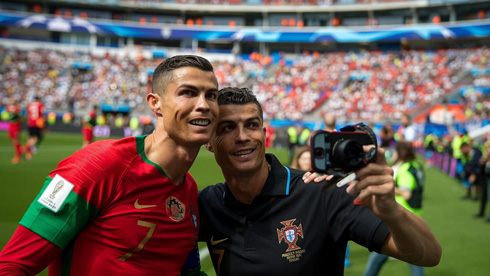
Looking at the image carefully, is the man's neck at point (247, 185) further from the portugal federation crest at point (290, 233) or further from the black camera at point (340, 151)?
the black camera at point (340, 151)

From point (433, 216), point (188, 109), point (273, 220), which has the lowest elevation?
point (433, 216)

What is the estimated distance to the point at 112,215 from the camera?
6.99 feet

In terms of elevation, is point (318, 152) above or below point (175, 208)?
above

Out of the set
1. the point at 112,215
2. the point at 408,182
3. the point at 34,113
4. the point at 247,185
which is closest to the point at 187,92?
the point at 247,185

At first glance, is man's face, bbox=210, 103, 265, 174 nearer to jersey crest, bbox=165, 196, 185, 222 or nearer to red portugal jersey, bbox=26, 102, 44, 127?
jersey crest, bbox=165, 196, 185, 222

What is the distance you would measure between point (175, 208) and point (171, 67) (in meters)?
0.89

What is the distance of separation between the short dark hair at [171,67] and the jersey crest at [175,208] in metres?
0.69

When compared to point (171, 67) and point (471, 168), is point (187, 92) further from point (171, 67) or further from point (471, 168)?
point (471, 168)

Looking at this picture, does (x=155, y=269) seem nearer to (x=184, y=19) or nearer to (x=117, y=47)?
(x=117, y=47)

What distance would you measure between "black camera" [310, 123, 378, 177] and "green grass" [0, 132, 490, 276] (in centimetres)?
397

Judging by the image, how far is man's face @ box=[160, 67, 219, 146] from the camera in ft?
7.48

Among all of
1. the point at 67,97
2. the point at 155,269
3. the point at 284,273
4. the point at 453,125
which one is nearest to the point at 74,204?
the point at 155,269

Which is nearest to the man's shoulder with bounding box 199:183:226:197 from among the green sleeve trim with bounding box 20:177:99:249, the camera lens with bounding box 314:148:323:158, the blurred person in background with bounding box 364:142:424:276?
the green sleeve trim with bounding box 20:177:99:249

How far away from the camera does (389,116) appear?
31.9 meters
